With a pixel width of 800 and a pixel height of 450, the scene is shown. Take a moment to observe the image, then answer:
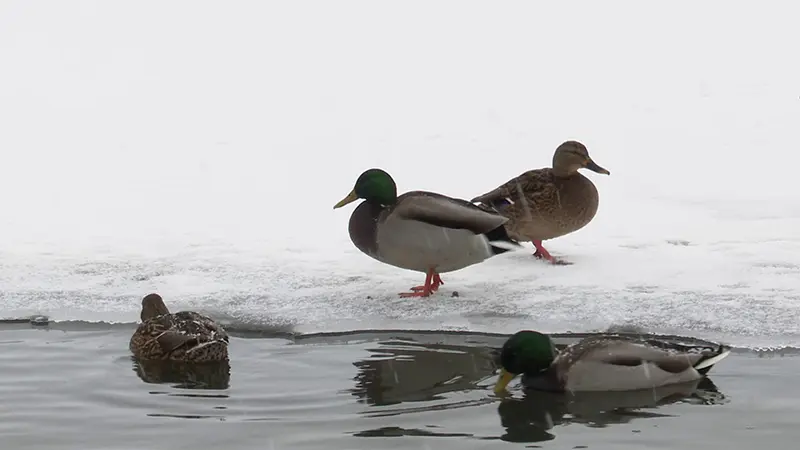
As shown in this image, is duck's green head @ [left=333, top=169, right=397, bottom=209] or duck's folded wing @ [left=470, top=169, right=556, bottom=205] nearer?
duck's green head @ [left=333, top=169, right=397, bottom=209]

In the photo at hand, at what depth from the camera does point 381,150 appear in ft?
45.4

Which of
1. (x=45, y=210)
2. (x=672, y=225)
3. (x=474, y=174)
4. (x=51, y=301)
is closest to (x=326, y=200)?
(x=474, y=174)

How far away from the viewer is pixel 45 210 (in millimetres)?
11258

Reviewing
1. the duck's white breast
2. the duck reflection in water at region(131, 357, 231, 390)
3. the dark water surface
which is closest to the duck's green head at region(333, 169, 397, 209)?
the duck's white breast

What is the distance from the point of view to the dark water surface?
5375 millimetres

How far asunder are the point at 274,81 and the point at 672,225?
28.0 ft

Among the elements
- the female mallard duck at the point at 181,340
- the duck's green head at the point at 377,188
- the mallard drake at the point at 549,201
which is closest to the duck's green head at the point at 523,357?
the female mallard duck at the point at 181,340

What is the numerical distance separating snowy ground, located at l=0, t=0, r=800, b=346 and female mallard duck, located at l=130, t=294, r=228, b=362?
726 millimetres

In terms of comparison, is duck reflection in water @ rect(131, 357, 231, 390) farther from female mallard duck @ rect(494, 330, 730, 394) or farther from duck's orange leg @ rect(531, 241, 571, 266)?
duck's orange leg @ rect(531, 241, 571, 266)

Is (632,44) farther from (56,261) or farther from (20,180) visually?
(56,261)

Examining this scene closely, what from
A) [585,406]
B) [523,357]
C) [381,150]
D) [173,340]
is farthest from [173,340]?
[381,150]

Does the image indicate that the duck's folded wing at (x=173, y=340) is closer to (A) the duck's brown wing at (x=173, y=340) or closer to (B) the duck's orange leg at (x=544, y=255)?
(A) the duck's brown wing at (x=173, y=340)

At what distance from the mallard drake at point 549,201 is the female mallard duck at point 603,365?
8.22ft

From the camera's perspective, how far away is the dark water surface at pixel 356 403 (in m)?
5.38
